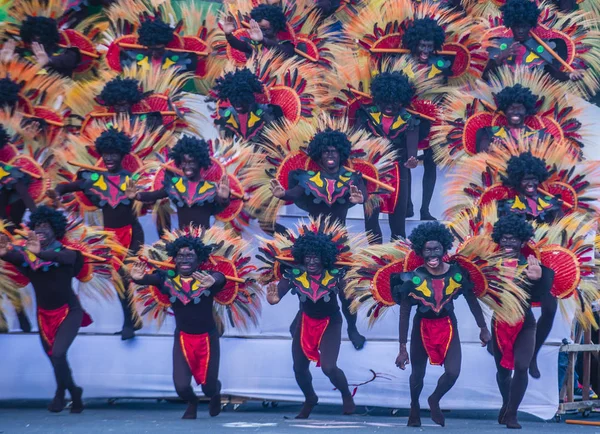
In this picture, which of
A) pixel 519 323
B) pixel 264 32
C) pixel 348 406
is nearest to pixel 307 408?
pixel 348 406

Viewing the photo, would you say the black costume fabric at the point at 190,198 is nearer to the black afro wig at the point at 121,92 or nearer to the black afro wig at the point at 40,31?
the black afro wig at the point at 121,92

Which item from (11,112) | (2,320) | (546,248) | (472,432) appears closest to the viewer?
(472,432)

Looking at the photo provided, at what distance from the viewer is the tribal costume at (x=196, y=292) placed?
8.08 m

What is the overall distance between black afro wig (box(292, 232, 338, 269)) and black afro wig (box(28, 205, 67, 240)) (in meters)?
1.62

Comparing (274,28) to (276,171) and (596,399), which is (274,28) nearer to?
(276,171)

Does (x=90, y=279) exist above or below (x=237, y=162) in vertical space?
below

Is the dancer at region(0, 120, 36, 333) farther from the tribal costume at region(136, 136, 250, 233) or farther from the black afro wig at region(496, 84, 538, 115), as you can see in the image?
the black afro wig at region(496, 84, 538, 115)

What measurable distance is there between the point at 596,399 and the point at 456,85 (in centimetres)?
285

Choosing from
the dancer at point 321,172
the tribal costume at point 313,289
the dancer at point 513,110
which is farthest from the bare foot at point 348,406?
the dancer at point 513,110

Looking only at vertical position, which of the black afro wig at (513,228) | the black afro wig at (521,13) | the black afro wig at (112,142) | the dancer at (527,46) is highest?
the black afro wig at (521,13)

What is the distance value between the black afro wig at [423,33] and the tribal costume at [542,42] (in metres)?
0.43

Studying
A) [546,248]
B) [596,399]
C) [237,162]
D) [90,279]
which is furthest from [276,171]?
[596,399]

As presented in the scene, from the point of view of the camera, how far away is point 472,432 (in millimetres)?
7465

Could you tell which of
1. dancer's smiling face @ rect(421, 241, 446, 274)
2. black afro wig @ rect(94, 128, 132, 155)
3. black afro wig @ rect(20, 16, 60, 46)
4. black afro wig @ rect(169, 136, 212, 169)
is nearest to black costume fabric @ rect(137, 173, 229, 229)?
black afro wig @ rect(169, 136, 212, 169)
